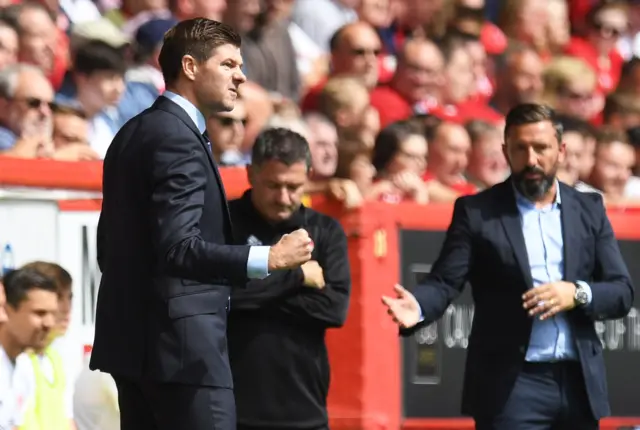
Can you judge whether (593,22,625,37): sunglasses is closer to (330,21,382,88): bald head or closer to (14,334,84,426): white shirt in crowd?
(330,21,382,88): bald head

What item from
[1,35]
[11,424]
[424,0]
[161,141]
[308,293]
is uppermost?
[424,0]

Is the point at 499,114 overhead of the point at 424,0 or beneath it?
beneath

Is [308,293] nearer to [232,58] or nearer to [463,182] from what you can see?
[232,58]

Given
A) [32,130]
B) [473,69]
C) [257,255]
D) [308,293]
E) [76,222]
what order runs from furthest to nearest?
[473,69]
[32,130]
[76,222]
[308,293]
[257,255]

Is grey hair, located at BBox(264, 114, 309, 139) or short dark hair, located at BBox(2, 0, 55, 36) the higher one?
short dark hair, located at BBox(2, 0, 55, 36)

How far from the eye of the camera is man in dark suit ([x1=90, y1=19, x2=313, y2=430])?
181 inches

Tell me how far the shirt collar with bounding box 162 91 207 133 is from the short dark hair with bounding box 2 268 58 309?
1.90 meters

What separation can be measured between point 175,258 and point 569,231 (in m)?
2.29

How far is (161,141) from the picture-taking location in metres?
4.64

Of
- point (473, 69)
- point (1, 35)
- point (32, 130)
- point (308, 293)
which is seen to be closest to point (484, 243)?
point (308, 293)

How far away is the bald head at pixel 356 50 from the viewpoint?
10781mm

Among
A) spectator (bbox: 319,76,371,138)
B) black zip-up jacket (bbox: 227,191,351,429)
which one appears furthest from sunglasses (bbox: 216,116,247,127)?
black zip-up jacket (bbox: 227,191,351,429)

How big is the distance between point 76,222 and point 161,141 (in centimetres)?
224

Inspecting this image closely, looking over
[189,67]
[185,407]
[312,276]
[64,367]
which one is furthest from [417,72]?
[185,407]
